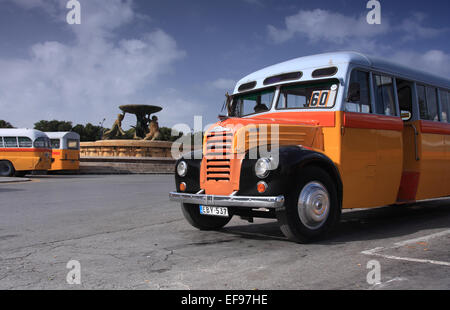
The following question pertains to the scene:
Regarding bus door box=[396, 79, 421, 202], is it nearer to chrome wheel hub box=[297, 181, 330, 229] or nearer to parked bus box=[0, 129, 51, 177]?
chrome wheel hub box=[297, 181, 330, 229]

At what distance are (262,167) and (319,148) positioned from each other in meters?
1.26

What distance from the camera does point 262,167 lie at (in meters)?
5.63

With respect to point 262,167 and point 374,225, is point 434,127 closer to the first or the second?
point 374,225

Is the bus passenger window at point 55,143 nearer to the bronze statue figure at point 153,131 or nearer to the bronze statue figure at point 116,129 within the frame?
the bronze statue figure at point 153,131

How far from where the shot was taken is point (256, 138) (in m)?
5.97

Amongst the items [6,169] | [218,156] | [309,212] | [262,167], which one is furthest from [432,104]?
[6,169]

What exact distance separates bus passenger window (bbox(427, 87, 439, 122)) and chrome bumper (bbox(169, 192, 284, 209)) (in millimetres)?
4594

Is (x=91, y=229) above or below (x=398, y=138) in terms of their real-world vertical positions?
below

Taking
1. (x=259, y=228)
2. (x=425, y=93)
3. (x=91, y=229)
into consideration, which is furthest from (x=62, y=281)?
(x=425, y=93)

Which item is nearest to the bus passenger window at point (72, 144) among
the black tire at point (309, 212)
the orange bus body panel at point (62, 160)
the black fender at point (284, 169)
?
the orange bus body panel at point (62, 160)

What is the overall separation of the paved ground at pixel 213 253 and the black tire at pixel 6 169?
61.5 feet
